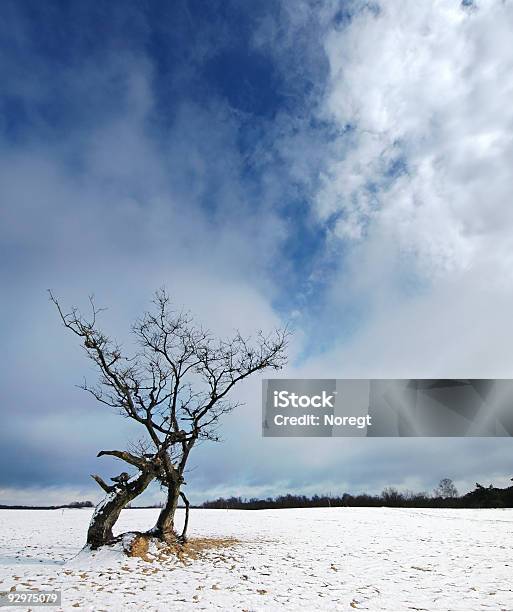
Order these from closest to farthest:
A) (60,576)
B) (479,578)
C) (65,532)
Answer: (60,576) < (479,578) < (65,532)

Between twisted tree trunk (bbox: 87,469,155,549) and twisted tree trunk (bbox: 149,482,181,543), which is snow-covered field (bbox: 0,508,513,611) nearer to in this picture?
twisted tree trunk (bbox: 87,469,155,549)

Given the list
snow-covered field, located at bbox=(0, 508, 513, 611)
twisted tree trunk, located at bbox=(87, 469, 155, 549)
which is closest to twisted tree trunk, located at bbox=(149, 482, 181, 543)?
twisted tree trunk, located at bbox=(87, 469, 155, 549)

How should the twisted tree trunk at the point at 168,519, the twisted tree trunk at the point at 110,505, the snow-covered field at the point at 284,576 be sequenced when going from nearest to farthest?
the snow-covered field at the point at 284,576, the twisted tree trunk at the point at 110,505, the twisted tree trunk at the point at 168,519

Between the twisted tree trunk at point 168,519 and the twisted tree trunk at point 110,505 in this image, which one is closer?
the twisted tree trunk at point 110,505

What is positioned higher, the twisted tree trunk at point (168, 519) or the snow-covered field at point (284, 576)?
the twisted tree trunk at point (168, 519)

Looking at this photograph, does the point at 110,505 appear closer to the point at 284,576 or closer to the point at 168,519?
the point at 168,519

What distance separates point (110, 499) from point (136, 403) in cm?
431

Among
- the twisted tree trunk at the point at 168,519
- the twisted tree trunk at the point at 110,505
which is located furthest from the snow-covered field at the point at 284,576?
the twisted tree trunk at the point at 168,519

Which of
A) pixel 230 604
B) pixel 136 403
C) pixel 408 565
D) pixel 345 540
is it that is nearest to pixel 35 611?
pixel 230 604

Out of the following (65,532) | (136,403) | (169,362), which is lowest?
(65,532)

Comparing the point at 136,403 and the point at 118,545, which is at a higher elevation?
the point at 136,403

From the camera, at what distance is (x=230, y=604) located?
1150 cm

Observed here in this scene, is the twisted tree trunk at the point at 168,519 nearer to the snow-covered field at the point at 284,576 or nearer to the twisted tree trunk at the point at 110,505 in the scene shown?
the twisted tree trunk at the point at 110,505

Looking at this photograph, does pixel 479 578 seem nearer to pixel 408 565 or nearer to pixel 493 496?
pixel 408 565
